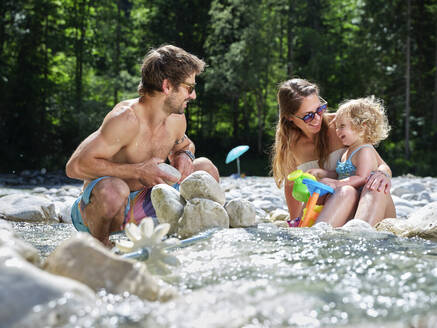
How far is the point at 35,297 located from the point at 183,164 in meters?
2.29

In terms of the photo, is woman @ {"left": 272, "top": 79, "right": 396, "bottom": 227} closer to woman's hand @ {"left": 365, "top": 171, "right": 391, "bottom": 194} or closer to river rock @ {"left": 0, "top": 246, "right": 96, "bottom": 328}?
woman's hand @ {"left": 365, "top": 171, "right": 391, "bottom": 194}

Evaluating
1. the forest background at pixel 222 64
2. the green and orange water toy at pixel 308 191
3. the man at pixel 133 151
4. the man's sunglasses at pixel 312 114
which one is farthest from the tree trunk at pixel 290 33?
the man at pixel 133 151

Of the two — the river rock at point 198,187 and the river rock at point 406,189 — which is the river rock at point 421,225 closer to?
the river rock at point 198,187

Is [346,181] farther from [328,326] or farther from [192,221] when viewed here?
[328,326]

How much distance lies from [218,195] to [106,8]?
2317cm

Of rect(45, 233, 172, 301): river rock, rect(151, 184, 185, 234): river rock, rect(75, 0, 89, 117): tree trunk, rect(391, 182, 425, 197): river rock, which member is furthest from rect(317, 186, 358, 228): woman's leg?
rect(75, 0, 89, 117): tree trunk

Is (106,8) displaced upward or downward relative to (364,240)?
upward

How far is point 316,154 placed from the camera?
426cm

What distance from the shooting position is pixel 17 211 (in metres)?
4.60

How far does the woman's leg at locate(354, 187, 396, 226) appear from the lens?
340 cm

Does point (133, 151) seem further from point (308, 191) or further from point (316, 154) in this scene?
point (316, 154)

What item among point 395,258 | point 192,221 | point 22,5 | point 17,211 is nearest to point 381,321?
point 395,258

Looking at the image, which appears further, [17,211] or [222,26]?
[222,26]

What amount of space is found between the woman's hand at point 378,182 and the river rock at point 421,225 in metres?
0.37
